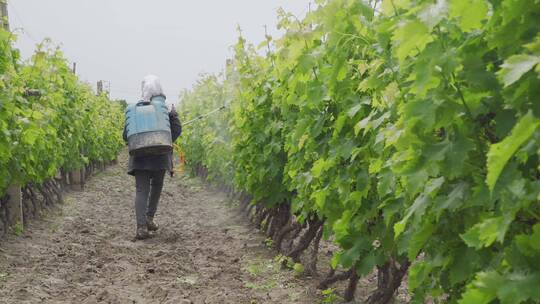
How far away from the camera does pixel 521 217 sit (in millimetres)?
1971

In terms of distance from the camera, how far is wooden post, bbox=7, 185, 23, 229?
766 centimetres

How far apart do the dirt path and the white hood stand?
1.84 m

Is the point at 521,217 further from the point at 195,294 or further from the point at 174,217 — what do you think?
the point at 174,217

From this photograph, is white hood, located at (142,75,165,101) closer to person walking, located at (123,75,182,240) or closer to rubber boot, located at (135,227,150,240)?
person walking, located at (123,75,182,240)

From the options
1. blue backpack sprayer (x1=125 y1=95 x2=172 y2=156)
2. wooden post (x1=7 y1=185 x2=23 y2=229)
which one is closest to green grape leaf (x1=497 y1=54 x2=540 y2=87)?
blue backpack sprayer (x1=125 y1=95 x2=172 y2=156)

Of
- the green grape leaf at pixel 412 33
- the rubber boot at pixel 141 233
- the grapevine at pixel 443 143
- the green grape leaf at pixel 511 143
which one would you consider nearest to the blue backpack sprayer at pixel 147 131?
the rubber boot at pixel 141 233

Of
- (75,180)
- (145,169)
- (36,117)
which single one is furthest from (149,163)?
(75,180)

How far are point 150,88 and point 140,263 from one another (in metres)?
2.53

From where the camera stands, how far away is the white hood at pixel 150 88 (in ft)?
25.6

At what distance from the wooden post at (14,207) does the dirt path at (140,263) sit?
21 centimetres

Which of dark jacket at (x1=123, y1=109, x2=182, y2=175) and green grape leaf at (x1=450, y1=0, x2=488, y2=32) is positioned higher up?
green grape leaf at (x1=450, y1=0, x2=488, y2=32)

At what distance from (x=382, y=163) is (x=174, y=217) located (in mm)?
7705

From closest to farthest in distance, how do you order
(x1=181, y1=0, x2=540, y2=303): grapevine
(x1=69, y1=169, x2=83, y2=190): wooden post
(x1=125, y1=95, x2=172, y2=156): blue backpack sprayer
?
(x1=181, y1=0, x2=540, y2=303): grapevine
(x1=125, y1=95, x2=172, y2=156): blue backpack sprayer
(x1=69, y1=169, x2=83, y2=190): wooden post

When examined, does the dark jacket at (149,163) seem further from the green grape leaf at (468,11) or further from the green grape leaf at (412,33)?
the green grape leaf at (468,11)
